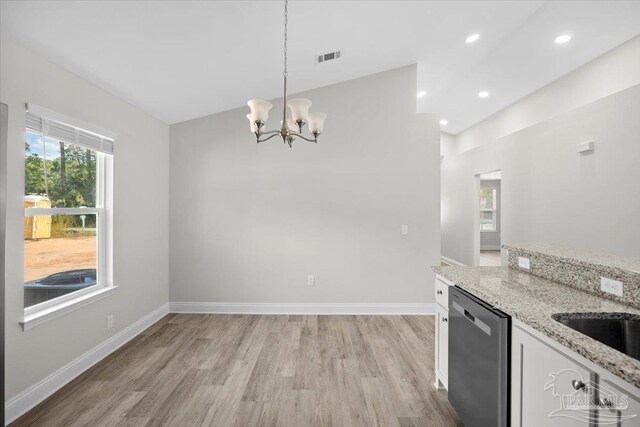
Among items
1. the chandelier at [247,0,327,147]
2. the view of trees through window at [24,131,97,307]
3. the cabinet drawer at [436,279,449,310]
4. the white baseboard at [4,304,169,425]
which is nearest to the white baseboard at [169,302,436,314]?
the white baseboard at [4,304,169,425]

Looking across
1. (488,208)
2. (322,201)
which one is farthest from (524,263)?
(488,208)

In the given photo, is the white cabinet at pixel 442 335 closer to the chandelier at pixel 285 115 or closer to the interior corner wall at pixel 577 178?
the chandelier at pixel 285 115

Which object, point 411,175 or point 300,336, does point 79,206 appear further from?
point 411,175

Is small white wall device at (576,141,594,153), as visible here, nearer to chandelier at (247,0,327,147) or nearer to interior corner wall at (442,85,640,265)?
interior corner wall at (442,85,640,265)

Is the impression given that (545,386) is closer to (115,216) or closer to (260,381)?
(260,381)

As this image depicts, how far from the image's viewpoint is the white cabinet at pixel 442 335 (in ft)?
7.09

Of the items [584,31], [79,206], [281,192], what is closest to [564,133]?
[584,31]

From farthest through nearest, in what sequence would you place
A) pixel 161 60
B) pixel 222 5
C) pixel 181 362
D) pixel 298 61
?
pixel 298 61 < pixel 181 362 < pixel 161 60 < pixel 222 5

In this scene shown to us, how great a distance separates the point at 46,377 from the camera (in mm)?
2320

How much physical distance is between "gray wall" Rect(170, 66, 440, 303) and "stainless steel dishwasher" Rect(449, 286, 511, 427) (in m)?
2.13

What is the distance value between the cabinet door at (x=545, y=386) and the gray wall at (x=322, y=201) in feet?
9.02

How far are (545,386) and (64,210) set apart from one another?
10.7 feet

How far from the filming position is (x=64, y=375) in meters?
2.47

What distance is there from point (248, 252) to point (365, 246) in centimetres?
153
